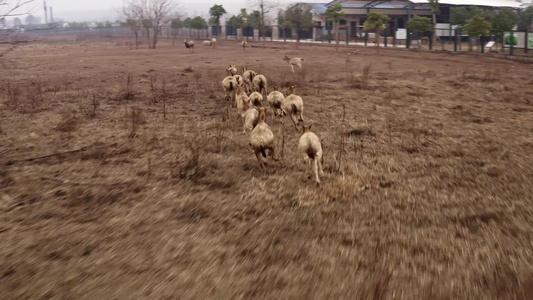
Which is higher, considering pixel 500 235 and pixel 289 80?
pixel 289 80

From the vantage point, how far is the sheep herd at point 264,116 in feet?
20.5

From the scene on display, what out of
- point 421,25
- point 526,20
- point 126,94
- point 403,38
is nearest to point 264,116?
point 126,94

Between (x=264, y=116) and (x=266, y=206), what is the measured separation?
1.99m

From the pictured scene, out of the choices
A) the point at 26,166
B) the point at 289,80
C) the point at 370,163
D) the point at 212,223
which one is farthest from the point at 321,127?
the point at 289,80

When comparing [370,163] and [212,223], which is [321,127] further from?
[212,223]

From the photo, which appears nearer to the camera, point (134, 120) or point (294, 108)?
point (294, 108)

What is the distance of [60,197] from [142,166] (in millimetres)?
1572

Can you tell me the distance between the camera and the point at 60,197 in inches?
245

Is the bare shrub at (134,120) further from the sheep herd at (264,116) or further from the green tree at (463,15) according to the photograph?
the green tree at (463,15)

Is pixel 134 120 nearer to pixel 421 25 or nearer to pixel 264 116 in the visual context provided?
pixel 264 116

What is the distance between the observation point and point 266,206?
576cm

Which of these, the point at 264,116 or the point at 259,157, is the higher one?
the point at 264,116

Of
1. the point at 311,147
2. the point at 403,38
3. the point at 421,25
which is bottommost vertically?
the point at 311,147

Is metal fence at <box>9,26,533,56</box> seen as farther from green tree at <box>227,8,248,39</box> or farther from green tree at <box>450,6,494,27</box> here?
green tree at <box>450,6,494,27</box>
